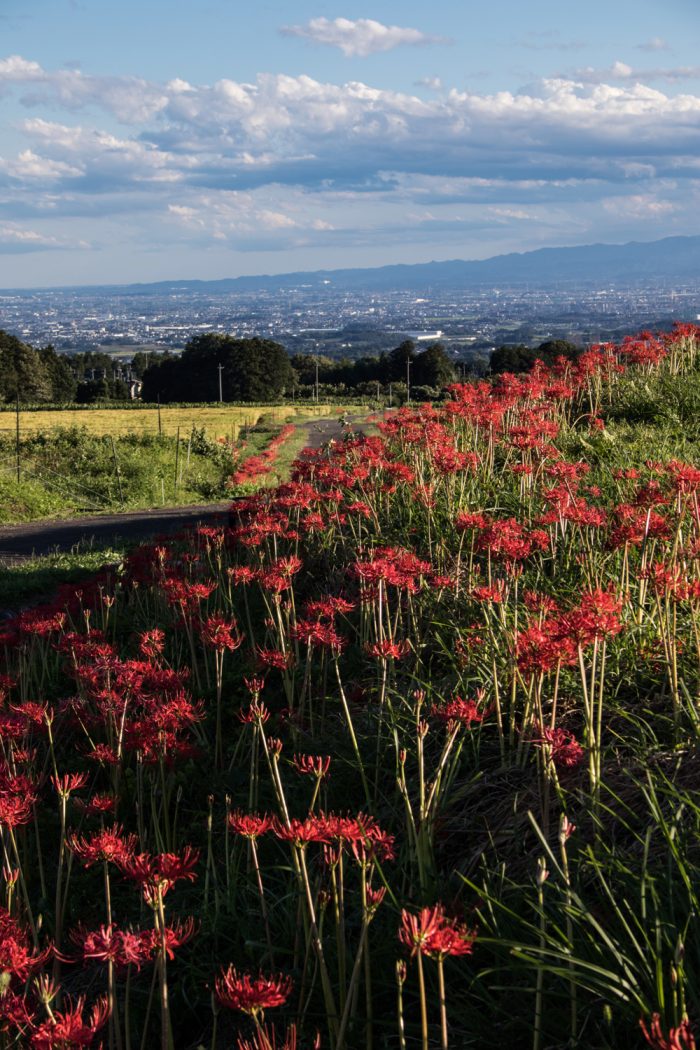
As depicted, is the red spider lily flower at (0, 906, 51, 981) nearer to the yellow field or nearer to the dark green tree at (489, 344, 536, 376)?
the yellow field

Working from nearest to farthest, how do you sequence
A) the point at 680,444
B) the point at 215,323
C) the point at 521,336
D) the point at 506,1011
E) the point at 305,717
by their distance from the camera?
the point at 506,1011 → the point at 305,717 → the point at 680,444 → the point at 521,336 → the point at 215,323

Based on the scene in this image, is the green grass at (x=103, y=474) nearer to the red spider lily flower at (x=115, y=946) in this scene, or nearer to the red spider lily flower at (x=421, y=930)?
the red spider lily flower at (x=115, y=946)

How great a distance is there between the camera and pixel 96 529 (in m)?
18.8

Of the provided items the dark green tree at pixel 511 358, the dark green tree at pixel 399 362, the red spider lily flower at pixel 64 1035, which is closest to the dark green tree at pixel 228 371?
the dark green tree at pixel 399 362

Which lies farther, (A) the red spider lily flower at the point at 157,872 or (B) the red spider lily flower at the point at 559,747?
(B) the red spider lily flower at the point at 559,747

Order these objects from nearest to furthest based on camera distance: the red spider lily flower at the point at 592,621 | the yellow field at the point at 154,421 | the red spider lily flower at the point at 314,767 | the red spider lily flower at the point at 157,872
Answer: the red spider lily flower at the point at 157,872 < the red spider lily flower at the point at 314,767 < the red spider lily flower at the point at 592,621 < the yellow field at the point at 154,421

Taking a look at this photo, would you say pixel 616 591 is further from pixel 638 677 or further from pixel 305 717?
pixel 305 717

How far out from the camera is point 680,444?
9.26 m

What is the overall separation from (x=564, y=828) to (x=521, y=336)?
178 feet

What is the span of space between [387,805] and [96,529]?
15.8 meters

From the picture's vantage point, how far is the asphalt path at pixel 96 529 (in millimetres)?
16531

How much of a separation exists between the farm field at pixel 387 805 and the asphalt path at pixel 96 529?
32.3 ft

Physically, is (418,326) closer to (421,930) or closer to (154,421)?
(154,421)

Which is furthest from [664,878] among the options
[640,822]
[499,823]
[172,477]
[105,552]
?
[172,477]
